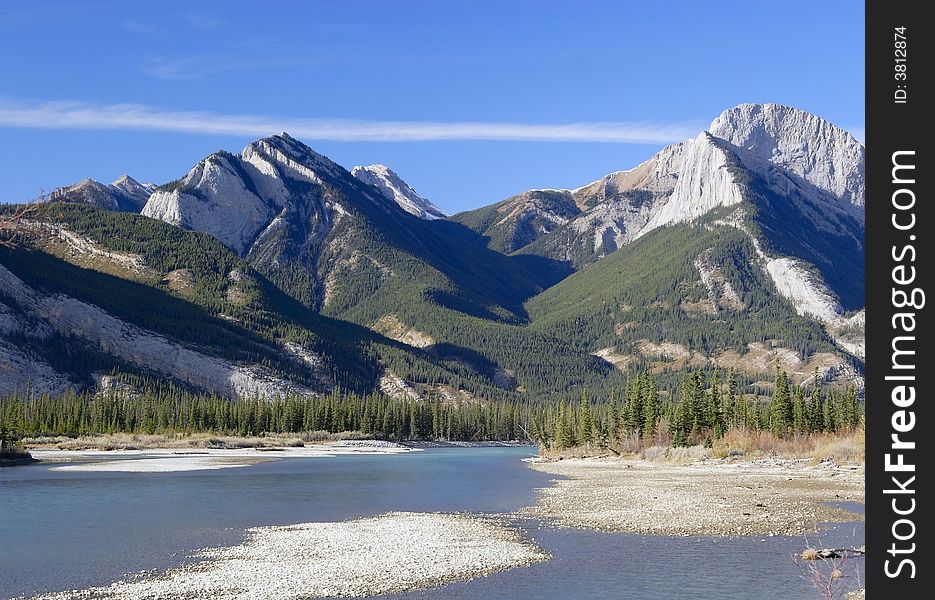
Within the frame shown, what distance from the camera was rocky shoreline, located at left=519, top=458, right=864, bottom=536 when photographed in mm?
49250

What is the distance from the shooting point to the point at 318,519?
5481 centimetres

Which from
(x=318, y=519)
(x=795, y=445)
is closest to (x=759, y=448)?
(x=795, y=445)

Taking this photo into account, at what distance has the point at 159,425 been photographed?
193 m

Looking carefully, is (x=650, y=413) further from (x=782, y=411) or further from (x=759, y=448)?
(x=759, y=448)

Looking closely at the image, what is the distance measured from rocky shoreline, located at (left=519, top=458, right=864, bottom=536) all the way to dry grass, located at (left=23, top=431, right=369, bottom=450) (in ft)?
320

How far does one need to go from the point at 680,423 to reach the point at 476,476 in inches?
1870

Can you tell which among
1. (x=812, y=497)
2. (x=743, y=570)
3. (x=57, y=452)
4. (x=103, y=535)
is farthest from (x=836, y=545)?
(x=57, y=452)

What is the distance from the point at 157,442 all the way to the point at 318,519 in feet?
428

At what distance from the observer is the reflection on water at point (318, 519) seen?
33281 millimetres

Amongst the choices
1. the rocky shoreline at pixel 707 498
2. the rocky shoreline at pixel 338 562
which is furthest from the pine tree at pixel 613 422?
the rocky shoreline at pixel 338 562
